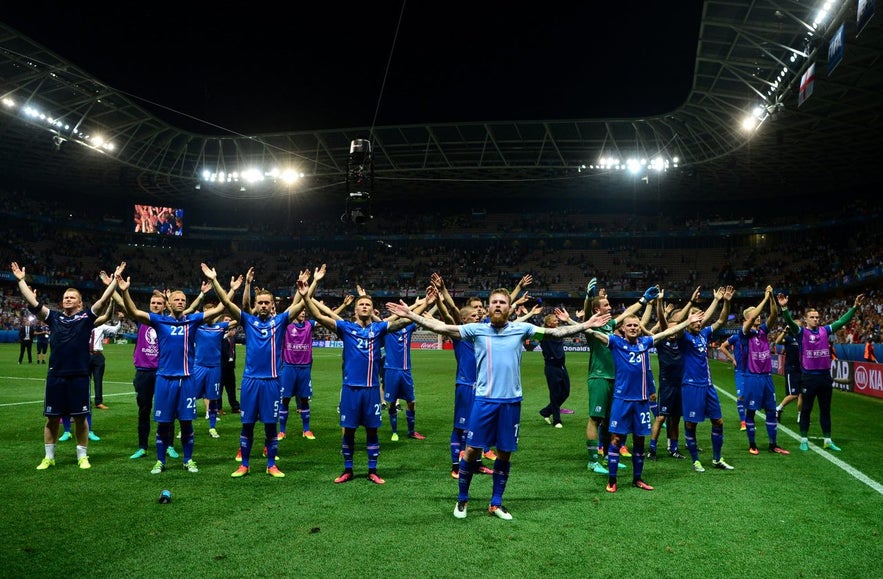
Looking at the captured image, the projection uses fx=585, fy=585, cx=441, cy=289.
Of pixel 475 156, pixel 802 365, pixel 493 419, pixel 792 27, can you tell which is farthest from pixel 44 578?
pixel 475 156

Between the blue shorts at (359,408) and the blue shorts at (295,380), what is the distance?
3.42 m

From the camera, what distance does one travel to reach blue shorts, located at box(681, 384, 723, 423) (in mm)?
8539

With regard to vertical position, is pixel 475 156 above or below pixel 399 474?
above

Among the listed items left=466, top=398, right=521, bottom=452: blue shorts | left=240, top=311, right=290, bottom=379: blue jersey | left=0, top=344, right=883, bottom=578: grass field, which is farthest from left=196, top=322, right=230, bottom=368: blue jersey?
left=466, top=398, right=521, bottom=452: blue shorts

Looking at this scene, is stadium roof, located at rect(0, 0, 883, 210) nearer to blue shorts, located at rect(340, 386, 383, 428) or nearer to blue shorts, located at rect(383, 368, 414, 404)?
blue shorts, located at rect(383, 368, 414, 404)

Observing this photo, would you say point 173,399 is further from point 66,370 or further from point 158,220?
point 158,220

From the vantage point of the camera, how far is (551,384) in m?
12.2

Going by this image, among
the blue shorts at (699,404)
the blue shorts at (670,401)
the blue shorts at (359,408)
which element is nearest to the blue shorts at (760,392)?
the blue shorts at (699,404)

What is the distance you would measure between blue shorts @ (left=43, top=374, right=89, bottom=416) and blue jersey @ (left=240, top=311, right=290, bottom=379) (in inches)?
94.7

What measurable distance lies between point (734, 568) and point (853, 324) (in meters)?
31.8

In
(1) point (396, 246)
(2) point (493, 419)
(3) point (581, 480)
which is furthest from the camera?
(1) point (396, 246)

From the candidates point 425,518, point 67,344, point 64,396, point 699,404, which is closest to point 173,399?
point 64,396

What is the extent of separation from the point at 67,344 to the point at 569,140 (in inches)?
1485

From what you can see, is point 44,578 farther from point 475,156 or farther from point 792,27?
point 475,156
